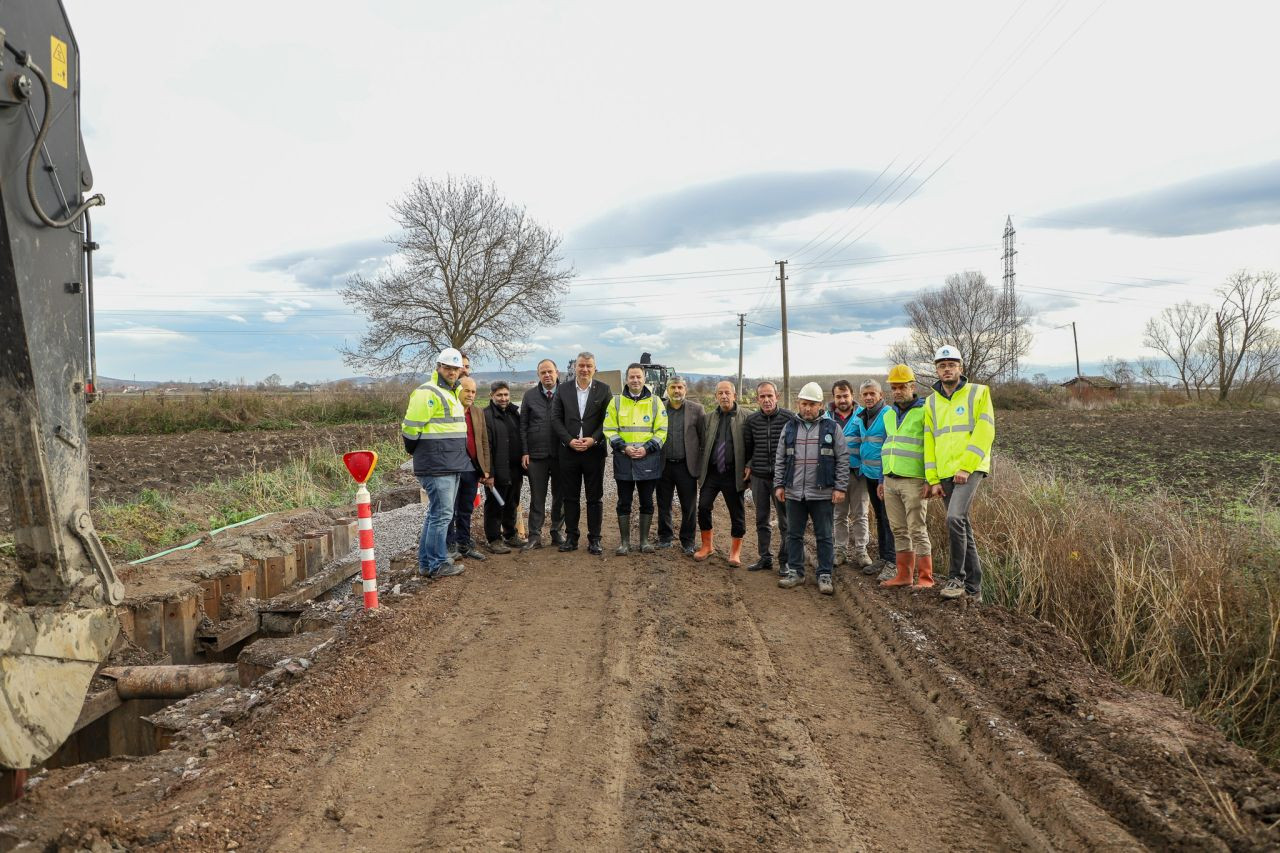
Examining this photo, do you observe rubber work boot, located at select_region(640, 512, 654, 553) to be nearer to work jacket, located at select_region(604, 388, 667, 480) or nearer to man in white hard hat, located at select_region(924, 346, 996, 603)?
work jacket, located at select_region(604, 388, 667, 480)

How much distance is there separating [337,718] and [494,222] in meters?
31.9

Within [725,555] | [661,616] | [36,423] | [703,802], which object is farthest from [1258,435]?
[36,423]

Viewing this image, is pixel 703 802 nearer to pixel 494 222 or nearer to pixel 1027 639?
pixel 1027 639

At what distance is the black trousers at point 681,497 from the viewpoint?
8.38 metres

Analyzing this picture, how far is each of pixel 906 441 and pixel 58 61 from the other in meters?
6.37

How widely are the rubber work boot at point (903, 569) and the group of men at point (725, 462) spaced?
0.01 m

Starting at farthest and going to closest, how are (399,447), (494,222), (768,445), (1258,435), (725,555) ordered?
(494,222) → (1258,435) → (399,447) → (725,555) → (768,445)

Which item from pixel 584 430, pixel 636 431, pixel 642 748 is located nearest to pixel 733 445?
pixel 636 431

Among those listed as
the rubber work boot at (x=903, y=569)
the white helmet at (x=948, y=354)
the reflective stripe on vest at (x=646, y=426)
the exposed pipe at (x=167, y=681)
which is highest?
the white helmet at (x=948, y=354)

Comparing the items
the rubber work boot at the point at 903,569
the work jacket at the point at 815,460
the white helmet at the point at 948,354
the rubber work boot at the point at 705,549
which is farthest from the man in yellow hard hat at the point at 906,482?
the rubber work boot at the point at 705,549

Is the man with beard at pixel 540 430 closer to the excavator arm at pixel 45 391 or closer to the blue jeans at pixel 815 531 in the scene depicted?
the blue jeans at pixel 815 531

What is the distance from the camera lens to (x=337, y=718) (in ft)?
14.5

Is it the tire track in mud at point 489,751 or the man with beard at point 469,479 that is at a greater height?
the man with beard at point 469,479

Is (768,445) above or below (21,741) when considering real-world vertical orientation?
above
